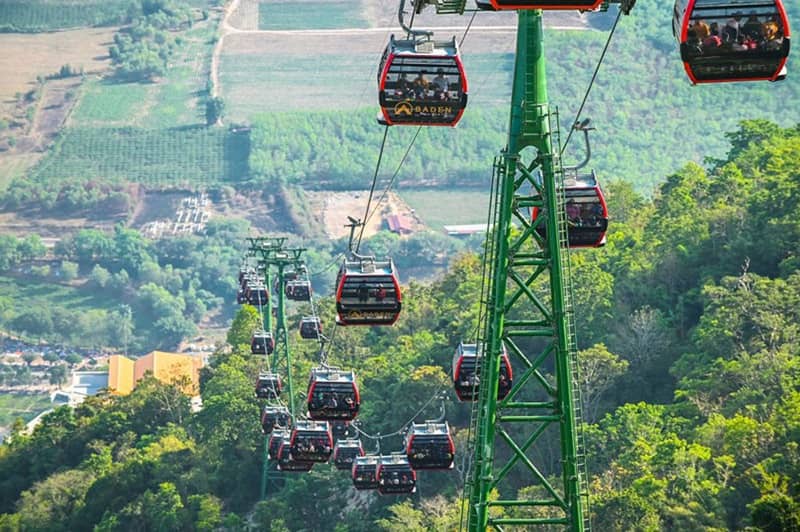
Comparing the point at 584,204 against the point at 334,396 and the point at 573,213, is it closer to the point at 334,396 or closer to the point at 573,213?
the point at 573,213

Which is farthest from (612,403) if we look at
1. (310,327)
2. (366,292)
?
(366,292)

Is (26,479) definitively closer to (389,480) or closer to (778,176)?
Result: (778,176)

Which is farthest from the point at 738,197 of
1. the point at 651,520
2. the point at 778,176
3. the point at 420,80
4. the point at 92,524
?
the point at 420,80

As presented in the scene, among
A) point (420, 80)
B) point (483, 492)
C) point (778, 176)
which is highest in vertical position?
point (778, 176)

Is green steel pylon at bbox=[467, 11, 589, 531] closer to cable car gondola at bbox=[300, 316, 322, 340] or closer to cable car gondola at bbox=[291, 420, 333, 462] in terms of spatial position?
cable car gondola at bbox=[291, 420, 333, 462]

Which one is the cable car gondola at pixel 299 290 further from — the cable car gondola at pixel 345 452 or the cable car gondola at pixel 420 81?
the cable car gondola at pixel 420 81

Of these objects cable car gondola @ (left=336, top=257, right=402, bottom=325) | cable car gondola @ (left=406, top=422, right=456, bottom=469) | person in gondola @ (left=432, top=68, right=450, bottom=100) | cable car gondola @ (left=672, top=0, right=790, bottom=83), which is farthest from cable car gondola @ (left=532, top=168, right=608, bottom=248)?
cable car gondola @ (left=406, top=422, right=456, bottom=469)
